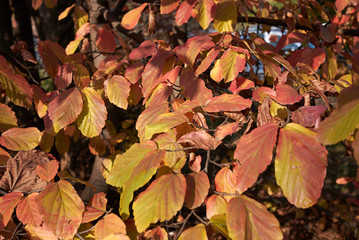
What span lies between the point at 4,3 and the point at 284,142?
267 cm

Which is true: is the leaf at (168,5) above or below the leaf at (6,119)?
above

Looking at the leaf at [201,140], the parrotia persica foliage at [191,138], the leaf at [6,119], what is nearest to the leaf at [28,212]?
the parrotia persica foliage at [191,138]

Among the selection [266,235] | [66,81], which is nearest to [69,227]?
[266,235]

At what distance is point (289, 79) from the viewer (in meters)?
1.02

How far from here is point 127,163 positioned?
76 cm

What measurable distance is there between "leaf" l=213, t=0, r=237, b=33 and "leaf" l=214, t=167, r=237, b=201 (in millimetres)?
549

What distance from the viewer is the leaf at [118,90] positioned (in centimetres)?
108

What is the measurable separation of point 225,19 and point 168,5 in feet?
1.01

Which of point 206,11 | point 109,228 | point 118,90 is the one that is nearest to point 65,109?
point 118,90

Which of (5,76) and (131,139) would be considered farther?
(131,139)

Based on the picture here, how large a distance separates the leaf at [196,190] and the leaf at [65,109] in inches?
18.8

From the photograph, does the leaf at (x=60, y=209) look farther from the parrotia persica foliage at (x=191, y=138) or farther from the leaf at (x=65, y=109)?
the leaf at (x=65, y=109)

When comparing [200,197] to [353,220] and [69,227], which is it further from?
[353,220]

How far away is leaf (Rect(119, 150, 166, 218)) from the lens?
70cm
